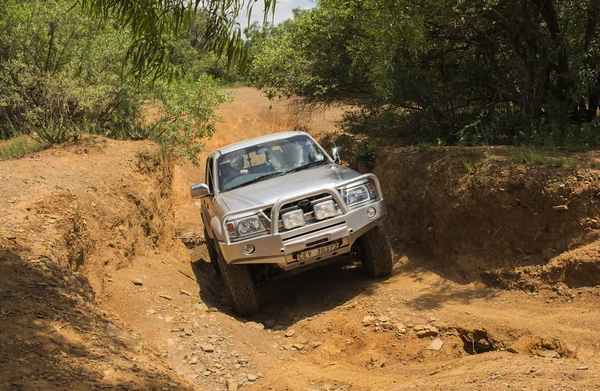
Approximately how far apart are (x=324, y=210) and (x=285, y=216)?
448 millimetres

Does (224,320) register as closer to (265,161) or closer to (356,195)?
(356,195)

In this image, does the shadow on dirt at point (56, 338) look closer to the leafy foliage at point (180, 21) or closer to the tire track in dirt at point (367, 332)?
the tire track in dirt at point (367, 332)

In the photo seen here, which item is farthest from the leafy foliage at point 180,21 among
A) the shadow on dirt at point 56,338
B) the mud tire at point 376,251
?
the mud tire at point 376,251

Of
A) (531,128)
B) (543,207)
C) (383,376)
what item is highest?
(531,128)

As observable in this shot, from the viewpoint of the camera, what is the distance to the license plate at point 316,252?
6.93 meters

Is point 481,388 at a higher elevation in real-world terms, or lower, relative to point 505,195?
lower

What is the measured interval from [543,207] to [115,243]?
537 centimetres

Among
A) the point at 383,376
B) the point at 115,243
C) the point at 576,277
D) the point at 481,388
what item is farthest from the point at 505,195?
the point at 115,243

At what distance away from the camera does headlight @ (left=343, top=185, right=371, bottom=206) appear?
282 inches

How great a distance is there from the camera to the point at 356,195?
7242mm

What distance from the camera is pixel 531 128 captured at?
9641 millimetres

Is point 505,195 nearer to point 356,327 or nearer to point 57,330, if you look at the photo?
point 356,327

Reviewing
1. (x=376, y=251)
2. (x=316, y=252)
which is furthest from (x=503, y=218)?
(x=316, y=252)

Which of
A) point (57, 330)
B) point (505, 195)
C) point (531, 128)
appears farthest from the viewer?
point (531, 128)
